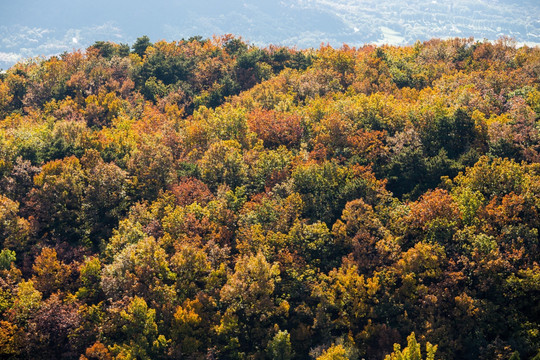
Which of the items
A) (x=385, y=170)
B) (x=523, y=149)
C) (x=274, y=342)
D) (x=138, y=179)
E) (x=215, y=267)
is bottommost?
(x=274, y=342)

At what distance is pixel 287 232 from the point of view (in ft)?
158

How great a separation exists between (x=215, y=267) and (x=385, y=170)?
22738mm

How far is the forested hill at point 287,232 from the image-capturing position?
132ft

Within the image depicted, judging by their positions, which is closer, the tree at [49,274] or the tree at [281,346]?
the tree at [281,346]

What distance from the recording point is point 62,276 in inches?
1761

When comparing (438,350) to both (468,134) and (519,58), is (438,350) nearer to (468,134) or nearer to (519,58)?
(468,134)

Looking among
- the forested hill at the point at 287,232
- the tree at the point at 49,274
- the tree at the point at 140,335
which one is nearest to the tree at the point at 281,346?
the forested hill at the point at 287,232

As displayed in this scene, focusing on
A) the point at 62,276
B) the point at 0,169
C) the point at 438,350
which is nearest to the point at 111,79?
the point at 0,169

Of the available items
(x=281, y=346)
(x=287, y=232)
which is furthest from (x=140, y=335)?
(x=287, y=232)

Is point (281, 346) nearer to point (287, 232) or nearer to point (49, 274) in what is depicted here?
point (287, 232)

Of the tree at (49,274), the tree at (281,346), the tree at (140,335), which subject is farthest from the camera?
the tree at (49,274)

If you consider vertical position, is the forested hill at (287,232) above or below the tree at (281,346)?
above

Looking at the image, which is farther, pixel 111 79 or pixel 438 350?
pixel 111 79

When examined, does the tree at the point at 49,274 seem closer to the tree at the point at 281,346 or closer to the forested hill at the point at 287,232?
the forested hill at the point at 287,232
